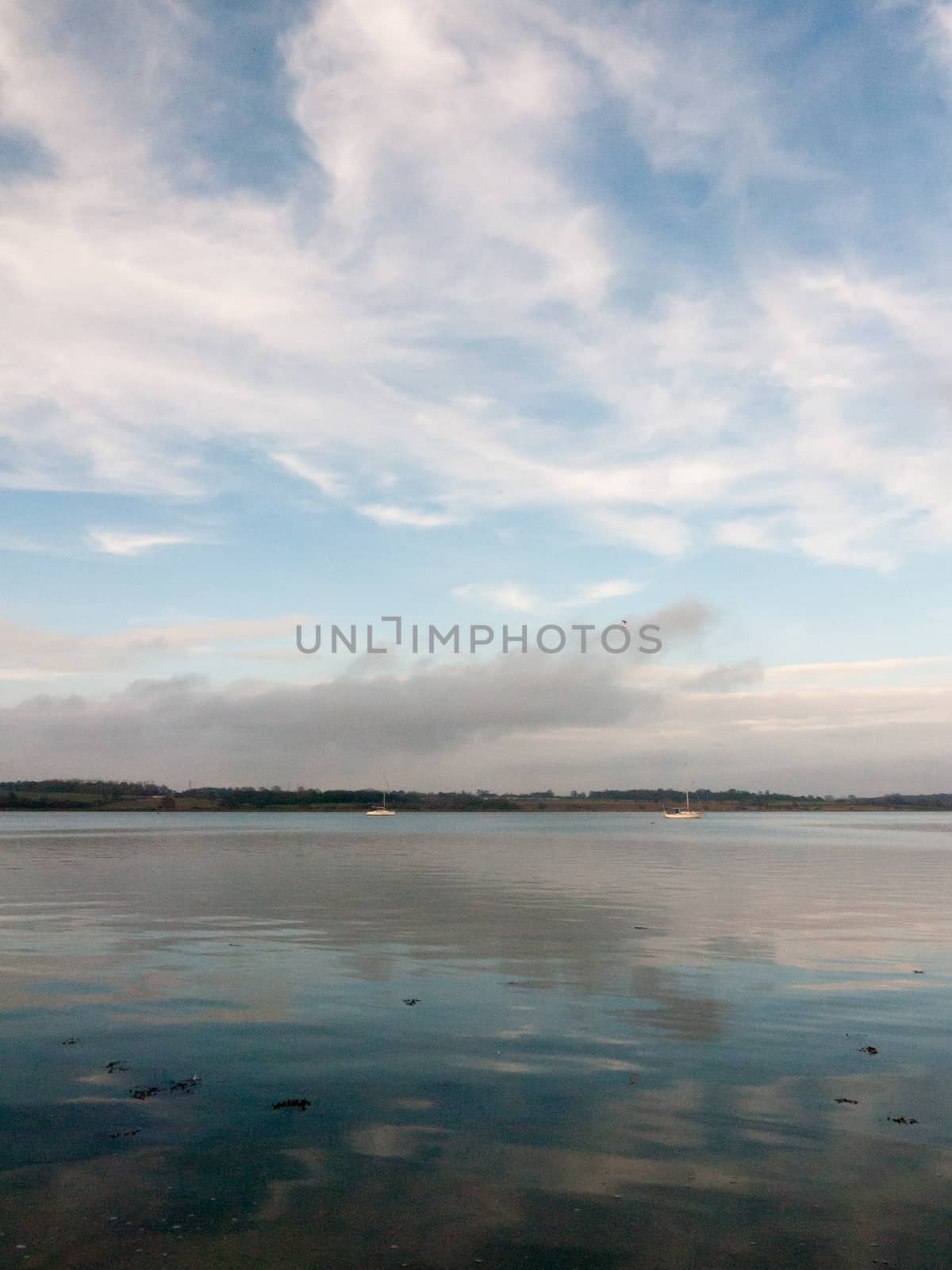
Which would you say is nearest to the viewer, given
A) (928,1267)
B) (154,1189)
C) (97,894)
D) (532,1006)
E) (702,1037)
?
(928,1267)

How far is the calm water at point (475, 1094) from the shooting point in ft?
35.4

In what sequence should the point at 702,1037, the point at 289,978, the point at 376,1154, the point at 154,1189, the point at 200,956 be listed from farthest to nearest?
the point at 200,956 → the point at 289,978 → the point at 702,1037 → the point at 376,1154 → the point at 154,1189

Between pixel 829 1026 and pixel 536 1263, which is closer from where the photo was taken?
pixel 536 1263

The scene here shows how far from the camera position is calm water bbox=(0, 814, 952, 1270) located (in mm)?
10789

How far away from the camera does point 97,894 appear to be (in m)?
49.5

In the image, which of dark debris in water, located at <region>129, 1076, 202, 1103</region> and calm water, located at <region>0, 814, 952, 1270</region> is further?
dark debris in water, located at <region>129, 1076, 202, 1103</region>

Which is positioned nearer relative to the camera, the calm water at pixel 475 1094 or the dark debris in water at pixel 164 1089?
the calm water at pixel 475 1094

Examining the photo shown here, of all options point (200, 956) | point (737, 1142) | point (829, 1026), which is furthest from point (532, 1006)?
point (200, 956)

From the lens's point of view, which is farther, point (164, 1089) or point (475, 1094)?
point (164, 1089)

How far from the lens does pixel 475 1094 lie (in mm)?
15859

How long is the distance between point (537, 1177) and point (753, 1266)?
10.1 ft

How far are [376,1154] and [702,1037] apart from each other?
8571mm

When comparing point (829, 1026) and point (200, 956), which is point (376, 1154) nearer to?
point (829, 1026)

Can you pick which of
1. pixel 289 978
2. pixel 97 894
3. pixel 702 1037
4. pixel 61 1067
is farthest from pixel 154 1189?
pixel 97 894
